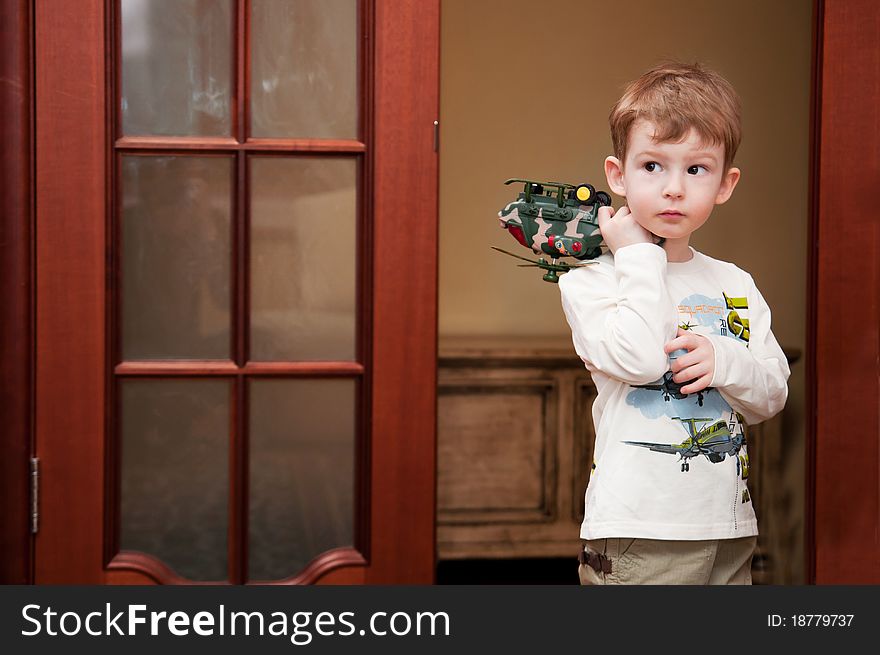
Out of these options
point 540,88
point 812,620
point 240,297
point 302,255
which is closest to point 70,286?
point 240,297

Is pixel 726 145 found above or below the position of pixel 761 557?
above

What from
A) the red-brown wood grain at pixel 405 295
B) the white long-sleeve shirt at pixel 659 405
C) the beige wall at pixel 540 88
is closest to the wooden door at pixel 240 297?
the red-brown wood grain at pixel 405 295

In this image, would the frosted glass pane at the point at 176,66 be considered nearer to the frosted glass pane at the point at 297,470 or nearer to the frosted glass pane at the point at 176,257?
the frosted glass pane at the point at 176,257

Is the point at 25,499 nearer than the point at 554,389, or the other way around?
the point at 25,499

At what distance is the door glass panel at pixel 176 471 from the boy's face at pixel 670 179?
94cm

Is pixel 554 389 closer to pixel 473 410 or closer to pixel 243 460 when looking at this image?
pixel 473 410

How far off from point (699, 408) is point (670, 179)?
0.35 meters

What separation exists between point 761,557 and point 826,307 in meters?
1.46

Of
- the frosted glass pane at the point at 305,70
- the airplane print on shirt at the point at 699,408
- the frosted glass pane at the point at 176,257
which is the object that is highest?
the frosted glass pane at the point at 305,70

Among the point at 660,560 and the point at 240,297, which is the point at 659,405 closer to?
the point at 660,560

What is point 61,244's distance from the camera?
190 centimetres

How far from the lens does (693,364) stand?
1.43 metres

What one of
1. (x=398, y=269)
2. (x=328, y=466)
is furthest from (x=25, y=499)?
(x=398, y=269)

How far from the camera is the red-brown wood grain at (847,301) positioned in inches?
77.0
